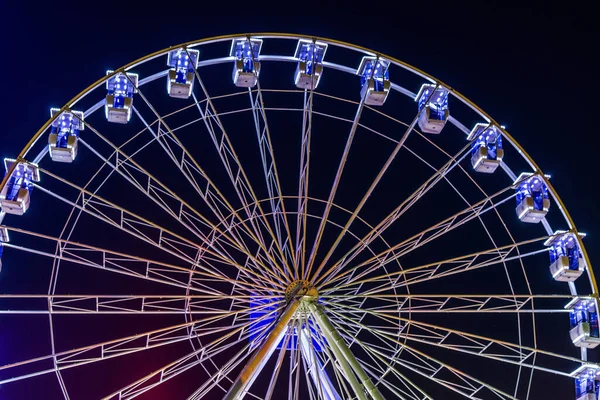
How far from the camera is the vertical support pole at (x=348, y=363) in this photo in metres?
11.3

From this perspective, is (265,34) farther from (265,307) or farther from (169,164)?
(169,164)

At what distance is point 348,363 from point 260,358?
151 centimetres

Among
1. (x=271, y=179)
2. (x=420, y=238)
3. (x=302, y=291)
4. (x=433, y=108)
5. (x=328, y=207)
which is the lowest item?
(x=302, y=291)

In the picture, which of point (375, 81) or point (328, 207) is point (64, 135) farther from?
point (375, 81)

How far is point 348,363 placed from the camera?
1169cm

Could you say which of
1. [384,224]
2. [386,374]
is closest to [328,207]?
[384,224]

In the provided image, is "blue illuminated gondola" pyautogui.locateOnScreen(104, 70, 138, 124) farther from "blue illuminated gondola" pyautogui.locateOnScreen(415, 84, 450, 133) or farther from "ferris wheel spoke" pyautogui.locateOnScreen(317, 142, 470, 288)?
"blue illuminated gondola" pyautogui.locateOnScreen(415, 84, 450, 133)

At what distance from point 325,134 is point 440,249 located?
212 inches

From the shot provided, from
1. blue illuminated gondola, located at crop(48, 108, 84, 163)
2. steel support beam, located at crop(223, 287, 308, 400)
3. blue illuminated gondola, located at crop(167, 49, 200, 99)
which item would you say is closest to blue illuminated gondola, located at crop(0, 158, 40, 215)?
blue illuminated gondola, located at crop(48, 108, 84, 163)

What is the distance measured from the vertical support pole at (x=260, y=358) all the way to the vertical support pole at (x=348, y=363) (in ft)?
1.75

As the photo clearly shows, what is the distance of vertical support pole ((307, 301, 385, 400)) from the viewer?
1130 cm

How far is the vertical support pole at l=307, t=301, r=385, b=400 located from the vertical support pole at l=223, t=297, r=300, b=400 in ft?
1.75

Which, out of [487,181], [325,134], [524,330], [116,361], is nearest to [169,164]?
[325,134]

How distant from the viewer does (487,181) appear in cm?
2469
